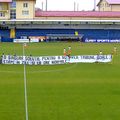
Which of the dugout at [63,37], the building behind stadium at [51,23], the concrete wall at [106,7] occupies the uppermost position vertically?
the concrete wall at [106,7]

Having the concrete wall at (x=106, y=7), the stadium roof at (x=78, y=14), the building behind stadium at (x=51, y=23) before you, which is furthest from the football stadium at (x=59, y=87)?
the concrete wall at (x=106, y=7)

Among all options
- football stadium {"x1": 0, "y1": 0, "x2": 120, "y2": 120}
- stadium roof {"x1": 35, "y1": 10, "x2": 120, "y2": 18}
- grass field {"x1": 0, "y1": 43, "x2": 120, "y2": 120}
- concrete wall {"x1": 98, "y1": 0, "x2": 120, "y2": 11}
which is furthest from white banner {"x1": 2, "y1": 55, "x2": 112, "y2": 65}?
concrete wall {"x1": 98, "y1": 0, "x2": 120, "y2": 11}

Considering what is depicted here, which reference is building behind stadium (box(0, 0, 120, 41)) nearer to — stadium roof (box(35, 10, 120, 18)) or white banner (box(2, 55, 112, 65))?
stadium roof (box(35, 10, 120, 18))

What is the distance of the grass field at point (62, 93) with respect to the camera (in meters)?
15.0

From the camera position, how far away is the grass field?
15.0 metres

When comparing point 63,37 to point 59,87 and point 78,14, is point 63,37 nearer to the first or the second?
point 78,14

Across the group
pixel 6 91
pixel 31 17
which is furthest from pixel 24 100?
pixel 31 17

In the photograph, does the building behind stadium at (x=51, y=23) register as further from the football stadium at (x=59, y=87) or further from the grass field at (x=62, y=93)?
the grass field at (x=62, y=93)

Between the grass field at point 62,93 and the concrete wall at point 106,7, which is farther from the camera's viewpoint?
the concrete wall at point 106,7

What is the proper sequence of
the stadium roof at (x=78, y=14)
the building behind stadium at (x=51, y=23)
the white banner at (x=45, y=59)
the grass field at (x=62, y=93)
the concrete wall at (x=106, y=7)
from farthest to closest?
the concrete wall at (x=106, y=7) → the stadium roof at (x=78, y=14) → the building behind stadium at (x=51, y=23) → the white banner at (x=45, y=59) → the grass field at (x=62, y=93)

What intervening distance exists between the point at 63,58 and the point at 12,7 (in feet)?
192

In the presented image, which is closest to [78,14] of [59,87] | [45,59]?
[45,59]

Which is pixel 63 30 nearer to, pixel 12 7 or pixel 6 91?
pixel 12 7

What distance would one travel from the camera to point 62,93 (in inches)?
757
